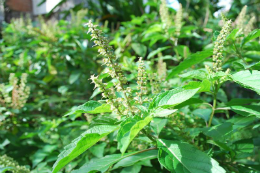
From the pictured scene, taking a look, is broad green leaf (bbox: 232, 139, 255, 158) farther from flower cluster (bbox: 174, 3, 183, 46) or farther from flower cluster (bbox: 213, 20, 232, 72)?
flower cluster (bbox: 174, 3, 183, 46)

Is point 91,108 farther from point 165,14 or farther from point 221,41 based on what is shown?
point 165,14

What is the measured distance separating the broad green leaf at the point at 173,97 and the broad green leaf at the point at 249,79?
0.61ft

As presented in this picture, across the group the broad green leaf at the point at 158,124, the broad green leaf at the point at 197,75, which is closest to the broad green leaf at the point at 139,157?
the broad green leaf at the point at 158,124

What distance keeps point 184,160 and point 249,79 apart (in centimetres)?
34

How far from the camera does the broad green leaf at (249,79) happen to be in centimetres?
71

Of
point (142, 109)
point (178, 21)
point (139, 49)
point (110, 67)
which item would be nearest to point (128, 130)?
point (142, 109)

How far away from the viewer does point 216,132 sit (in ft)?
2.91

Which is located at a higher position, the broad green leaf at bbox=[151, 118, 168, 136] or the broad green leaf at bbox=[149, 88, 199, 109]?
the broad green leaf at bbox=[149, 88, 199, 109]

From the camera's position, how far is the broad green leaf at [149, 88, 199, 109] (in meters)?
0.67

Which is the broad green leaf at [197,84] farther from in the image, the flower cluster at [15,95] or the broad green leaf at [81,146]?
the flower cluster at [15,95]

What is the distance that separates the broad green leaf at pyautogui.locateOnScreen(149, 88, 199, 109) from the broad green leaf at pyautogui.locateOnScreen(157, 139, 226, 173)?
0.18 metres

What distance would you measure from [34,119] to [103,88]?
1.46 metres

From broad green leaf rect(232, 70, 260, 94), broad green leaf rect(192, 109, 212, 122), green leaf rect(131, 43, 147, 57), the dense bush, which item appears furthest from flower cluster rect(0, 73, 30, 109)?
broad green leaf rect(232, 70, 260, 94)

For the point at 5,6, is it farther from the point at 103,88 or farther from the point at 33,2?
the point at 103,88
